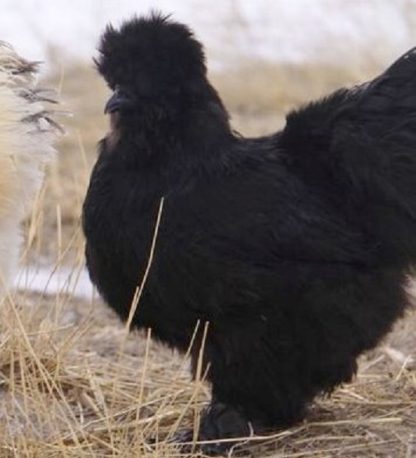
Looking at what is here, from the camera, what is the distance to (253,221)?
13.9 feet

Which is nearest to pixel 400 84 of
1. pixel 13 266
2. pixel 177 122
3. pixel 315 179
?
pixel 315 179

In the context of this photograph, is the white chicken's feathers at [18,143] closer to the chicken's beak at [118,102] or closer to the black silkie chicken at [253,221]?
the black silkie chicken at [253,221]

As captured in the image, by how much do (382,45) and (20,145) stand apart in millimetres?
6932

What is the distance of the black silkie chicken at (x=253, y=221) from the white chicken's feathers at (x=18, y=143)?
11.5 inches

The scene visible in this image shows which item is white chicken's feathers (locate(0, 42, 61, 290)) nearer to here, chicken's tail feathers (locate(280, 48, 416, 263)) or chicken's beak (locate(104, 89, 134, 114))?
chicken's beak (locate(104, 89, 134, 114))

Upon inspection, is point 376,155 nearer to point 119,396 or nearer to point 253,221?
point 253,221

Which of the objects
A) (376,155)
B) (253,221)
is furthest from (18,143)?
(376,155)

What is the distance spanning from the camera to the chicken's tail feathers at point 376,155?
421cm

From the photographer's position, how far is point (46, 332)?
520cm

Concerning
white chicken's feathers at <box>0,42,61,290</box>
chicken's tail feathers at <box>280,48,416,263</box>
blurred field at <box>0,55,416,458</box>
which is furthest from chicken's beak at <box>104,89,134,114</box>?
blurred field at <box>0,55,416,458</box>

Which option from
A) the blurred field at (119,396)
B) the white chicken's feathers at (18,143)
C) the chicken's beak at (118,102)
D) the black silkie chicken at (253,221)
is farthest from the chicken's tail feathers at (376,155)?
the white chicken's feathers at (18,143)

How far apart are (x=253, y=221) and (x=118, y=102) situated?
562mm

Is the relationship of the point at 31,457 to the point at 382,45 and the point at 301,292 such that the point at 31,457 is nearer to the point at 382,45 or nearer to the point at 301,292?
the point at 301,292

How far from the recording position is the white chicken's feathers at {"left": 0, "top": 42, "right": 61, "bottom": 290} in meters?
4.54
